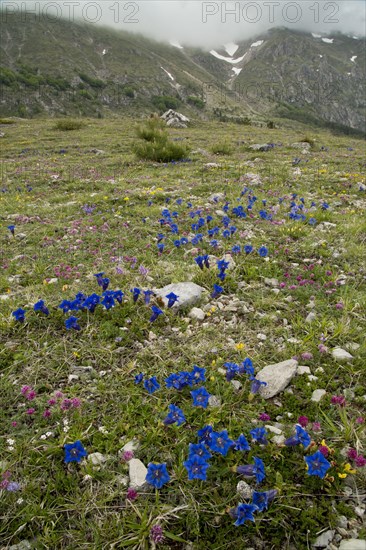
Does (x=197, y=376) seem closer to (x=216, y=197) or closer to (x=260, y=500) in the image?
(x=260, y=500)

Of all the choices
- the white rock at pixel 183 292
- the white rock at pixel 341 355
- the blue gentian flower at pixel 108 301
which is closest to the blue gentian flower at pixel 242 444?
the white rock at pixel 341 355

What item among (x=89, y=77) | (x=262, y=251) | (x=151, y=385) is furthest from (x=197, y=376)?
(x=89, y=77)

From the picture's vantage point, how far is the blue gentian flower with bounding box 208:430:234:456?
2454 millimetres

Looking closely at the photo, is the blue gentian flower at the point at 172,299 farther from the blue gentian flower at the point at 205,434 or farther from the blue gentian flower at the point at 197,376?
the blue gentian flower at the point at 205,434

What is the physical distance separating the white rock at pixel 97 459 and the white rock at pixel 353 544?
171cm

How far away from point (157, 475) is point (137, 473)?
255 mm

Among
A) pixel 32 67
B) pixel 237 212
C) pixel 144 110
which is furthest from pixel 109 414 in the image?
pixel 32 67

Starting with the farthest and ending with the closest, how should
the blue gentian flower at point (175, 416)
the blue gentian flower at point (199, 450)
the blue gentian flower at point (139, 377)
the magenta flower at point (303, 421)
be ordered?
the blue gentian flower at point (139, 377), the magenta flower at point (303, 421), the blue gentian flower at point (175, 416), the blue gentian flower at point (199, 450)

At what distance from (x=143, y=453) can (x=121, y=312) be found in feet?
6.08

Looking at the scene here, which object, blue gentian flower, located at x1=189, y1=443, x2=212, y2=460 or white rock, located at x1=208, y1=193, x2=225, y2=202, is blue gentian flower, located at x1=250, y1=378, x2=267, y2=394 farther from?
white rock, located at x1=208, y1=193, x2=225, y2=202

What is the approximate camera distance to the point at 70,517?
2.27 m

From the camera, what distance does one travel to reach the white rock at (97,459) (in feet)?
8.52

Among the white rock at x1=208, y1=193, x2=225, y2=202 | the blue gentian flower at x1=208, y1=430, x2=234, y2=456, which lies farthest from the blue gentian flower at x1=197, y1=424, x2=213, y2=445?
the white rock at x1=208, y1=193, x2=225, y2=202

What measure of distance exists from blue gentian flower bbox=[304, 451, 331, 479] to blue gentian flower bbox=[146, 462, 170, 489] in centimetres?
98
